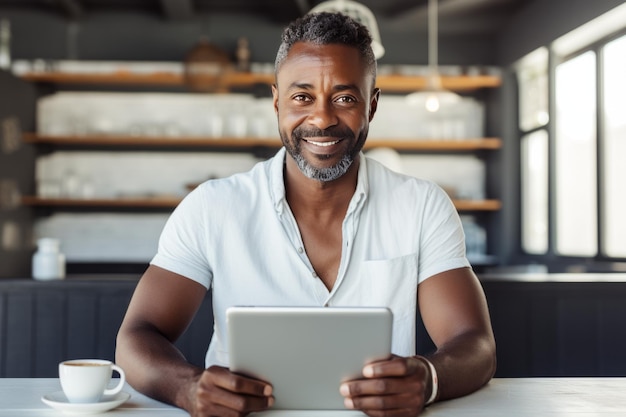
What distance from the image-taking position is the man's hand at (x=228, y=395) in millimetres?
1123

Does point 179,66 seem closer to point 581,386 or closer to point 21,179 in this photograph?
point 21,179

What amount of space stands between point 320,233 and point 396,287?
209mm

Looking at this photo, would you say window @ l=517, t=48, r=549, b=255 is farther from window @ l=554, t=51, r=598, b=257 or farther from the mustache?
the mustache

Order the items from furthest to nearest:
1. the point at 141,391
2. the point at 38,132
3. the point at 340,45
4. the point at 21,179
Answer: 1. the point at 38,132
2. the point at 21,179
3. the point at 340,45
4. the point at 141,391

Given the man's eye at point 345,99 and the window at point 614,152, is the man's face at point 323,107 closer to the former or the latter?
the man's eye at point 345,99

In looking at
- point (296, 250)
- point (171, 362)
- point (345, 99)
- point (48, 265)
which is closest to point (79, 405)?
point (171, 362)

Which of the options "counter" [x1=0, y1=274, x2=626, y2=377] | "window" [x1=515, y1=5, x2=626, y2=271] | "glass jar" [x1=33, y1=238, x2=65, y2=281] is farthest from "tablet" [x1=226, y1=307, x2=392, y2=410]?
"window" [x1=515, y1=5, x2=626, y2=271]

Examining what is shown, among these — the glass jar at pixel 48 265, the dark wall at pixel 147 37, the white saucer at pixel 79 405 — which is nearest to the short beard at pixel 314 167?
the white saucer at pixel 79 405

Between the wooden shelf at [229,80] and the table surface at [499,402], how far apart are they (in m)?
4.52

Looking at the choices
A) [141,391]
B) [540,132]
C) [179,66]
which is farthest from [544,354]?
[179,66]

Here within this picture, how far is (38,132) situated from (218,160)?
1.46 meters

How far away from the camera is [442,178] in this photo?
6.38 meters

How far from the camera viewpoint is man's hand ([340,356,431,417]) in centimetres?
114

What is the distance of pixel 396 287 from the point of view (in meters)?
1.64
